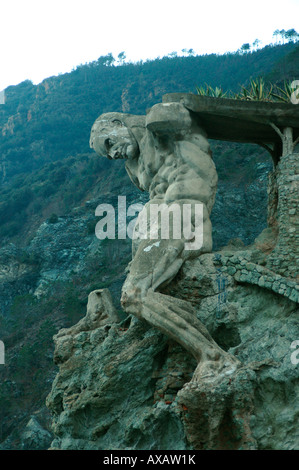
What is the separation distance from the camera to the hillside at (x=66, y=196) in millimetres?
25141

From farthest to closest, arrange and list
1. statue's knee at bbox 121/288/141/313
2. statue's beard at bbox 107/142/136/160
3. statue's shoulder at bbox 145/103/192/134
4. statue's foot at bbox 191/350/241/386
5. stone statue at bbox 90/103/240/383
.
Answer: statue's beard at bbox 107/142/136/160 < statue's shoulder at bbox 145/103/192/134 < statue's knee at bbox 121/288/141/313 < stone statue at bbox 90/103/240/383 < statue's foot at bbox 191/350/241/386

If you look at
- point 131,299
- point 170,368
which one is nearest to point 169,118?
point 131,299

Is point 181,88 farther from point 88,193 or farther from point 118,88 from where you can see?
point 88,193

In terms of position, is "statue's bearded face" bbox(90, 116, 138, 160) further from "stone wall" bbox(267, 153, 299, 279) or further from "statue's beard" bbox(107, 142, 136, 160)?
"stone wall" bbox(267, 153, 299, 279)

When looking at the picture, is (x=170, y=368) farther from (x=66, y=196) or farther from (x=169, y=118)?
(x=66, y=196)

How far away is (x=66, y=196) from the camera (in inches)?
1667

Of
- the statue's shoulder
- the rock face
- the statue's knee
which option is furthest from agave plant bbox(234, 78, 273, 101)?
the statue's knee

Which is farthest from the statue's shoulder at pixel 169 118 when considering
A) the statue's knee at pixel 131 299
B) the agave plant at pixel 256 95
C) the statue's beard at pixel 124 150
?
the statue's knee at pixel 131 299

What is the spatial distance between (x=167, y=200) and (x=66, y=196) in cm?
3623

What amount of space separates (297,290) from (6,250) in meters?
31.7

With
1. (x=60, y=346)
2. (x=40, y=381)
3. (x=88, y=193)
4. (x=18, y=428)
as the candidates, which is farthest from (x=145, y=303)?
(x=88, y=193)

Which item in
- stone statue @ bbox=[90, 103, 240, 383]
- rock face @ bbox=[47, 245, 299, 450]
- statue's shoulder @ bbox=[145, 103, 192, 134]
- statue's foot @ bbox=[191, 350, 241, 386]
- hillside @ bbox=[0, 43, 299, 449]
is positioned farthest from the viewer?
hillside @ bbox=[0, 43, 299, 449]

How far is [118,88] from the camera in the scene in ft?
208

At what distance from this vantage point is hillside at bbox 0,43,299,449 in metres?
25.1
